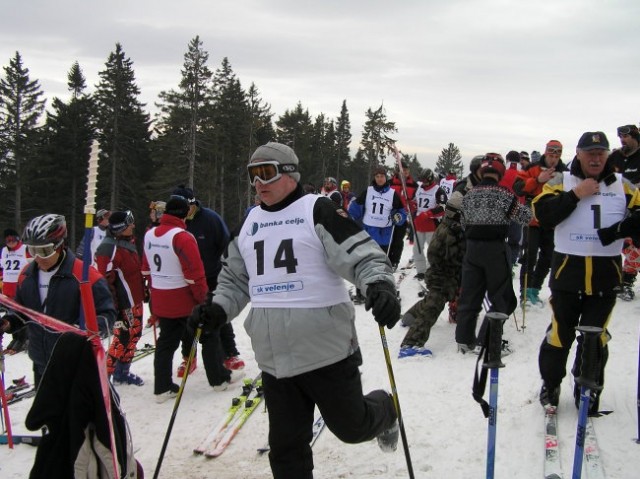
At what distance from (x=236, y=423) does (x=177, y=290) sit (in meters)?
1.72

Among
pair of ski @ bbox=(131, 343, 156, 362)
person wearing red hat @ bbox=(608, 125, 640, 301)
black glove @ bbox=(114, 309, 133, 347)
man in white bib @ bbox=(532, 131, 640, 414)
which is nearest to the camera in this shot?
man in white bib @ bbox=(532, 131, 640, 414)

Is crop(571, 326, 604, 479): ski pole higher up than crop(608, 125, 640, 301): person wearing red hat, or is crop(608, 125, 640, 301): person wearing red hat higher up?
crop(608, 125, 640, 301): person wearing red hat

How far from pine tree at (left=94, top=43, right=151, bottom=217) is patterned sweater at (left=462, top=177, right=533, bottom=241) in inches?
1211

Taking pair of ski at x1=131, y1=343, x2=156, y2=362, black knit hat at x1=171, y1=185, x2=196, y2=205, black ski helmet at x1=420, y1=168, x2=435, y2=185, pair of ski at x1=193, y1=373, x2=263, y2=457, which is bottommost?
pair of ski at x1=131, y1=343, x2=156, y2=362

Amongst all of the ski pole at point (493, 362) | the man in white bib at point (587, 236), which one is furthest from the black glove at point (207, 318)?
the man in white bib at point (587, 236)

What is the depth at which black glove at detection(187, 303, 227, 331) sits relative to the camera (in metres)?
3.34

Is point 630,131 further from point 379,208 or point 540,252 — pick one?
point 379,208

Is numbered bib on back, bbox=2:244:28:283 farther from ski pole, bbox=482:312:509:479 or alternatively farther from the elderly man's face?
the elderly man's face

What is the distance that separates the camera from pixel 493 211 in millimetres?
5703

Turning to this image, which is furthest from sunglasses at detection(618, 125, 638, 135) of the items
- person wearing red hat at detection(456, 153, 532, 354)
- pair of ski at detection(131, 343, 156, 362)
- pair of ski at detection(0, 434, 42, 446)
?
pair of ski at detection(0, 434, 42, 446)

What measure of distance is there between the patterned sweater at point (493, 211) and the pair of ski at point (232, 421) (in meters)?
3.21

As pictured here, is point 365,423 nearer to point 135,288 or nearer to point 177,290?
point 177,290

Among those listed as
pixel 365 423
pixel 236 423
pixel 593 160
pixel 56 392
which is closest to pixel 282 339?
pixel 365 423

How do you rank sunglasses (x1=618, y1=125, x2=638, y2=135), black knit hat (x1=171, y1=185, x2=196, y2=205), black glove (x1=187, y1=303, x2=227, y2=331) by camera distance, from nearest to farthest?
black glove (x1=187, y1=303, x2=227, y2=331) < black knit hat (x1=171, y1=185, x2=196, y2=205) < sunglasses (x1=618, y1=125, x2=638, y2=135)
